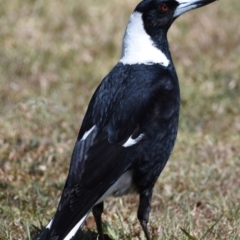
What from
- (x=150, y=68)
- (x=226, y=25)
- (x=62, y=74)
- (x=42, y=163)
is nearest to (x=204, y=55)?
(x=226, y=25)

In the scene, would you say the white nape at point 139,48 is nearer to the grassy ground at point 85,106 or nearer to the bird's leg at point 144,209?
the bird's leg at point 144,209

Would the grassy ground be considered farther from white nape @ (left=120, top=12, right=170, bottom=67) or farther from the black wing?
white nape @ (left=120, top=12, right=170, bottom=67)

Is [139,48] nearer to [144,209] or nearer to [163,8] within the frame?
[163,8]

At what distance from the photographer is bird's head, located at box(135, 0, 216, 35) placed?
3793 mm

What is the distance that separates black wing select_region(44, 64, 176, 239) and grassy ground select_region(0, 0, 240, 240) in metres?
0.39

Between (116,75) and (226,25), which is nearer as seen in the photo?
(116,75)

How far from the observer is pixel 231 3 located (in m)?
8.12

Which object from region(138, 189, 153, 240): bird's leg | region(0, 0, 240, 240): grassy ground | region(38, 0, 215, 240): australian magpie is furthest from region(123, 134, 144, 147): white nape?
region(0, 0, 240, 240): grassy ground

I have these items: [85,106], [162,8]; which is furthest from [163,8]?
[85,106]

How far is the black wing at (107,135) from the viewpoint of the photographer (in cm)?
309

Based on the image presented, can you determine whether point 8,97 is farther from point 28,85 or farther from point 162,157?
point 162,157

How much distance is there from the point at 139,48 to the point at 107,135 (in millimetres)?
650

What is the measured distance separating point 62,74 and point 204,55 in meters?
1.47

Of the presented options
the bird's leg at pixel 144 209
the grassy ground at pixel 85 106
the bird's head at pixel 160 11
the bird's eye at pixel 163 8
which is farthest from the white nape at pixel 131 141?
the bird's eye at pixel 163 8
